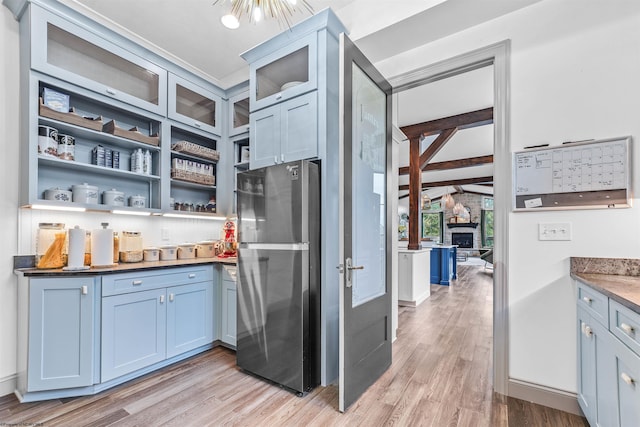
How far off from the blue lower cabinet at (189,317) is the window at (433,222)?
44.5 feet

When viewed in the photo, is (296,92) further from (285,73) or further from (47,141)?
(47,141)

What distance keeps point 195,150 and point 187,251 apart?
3.61 feet

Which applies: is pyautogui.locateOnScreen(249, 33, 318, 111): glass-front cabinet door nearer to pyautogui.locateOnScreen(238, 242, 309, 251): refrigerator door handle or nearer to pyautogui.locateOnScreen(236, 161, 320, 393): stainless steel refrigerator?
pyautogui.locateOnScreen(236, 161, 320, 393): stainless steel refrigerator

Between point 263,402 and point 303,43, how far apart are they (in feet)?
9.17

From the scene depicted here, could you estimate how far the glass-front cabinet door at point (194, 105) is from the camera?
300 cm

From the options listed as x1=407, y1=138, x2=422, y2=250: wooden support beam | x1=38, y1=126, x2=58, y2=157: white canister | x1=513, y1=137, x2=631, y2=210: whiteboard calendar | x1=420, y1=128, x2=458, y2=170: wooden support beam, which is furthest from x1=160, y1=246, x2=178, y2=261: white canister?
x1=420, y1=128, x2=458, y2=170: wooden support beam

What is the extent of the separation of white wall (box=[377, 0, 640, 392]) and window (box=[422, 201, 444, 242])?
43.5 feet

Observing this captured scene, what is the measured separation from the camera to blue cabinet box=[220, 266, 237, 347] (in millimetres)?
2840

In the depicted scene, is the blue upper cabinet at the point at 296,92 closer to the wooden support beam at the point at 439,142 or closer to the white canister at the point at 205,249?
the white canister at the point at 205,249

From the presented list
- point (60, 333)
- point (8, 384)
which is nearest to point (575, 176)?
point (60, 333)

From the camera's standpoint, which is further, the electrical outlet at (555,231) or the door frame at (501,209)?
the door frame at (501,209)

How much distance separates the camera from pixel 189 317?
270 cm

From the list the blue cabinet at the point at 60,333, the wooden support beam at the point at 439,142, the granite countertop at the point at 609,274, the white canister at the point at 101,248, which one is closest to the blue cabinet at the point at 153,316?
the blue cabinet at the point at 60,333

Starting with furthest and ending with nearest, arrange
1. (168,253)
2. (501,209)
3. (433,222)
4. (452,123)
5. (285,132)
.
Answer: (433,222)
(452,123)
(168,253)
(285,132)
(501,209)
